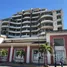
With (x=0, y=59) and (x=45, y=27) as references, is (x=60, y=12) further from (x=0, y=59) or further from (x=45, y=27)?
(x=0, y=59)

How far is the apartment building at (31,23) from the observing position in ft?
213

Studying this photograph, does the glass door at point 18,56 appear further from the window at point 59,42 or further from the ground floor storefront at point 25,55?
the window at point 59,42

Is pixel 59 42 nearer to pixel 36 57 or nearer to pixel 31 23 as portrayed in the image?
pixel 36 57

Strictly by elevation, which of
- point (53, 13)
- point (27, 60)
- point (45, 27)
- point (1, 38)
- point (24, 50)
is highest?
point (53, 13)

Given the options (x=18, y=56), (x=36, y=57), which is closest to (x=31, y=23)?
(x=18, y=56)

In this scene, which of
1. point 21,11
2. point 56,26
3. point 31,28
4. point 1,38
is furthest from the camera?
point 21,11

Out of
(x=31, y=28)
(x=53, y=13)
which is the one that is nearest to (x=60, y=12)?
(x=53, y=13)

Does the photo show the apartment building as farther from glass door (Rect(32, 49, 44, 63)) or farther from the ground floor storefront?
the ground floor storefront

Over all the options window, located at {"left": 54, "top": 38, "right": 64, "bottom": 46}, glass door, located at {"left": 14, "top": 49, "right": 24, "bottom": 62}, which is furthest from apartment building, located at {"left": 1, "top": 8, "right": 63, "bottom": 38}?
glass door, located at {"left": 14, "top": 49, "right": 24, "bottom": 62}

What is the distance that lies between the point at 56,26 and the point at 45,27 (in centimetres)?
495

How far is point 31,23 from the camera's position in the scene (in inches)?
2847

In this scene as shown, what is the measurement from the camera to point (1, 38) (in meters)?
35.2

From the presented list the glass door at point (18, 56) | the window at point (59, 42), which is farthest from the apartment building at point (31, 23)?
the glass door at point (18, 56)

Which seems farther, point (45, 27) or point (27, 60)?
point (45, 27)
